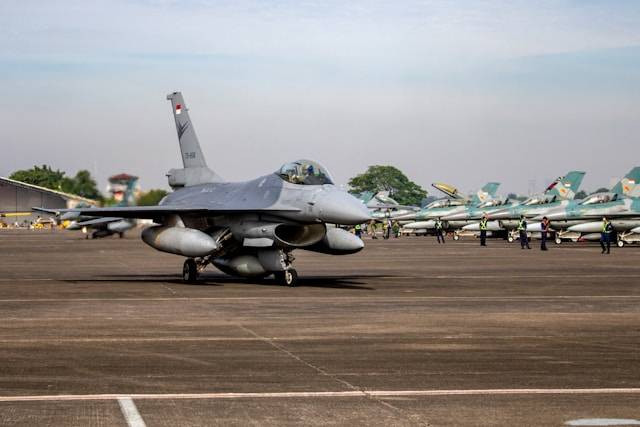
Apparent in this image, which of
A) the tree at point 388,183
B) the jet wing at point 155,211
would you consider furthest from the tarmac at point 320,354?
the tree at point 388,183

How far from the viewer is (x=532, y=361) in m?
11.7

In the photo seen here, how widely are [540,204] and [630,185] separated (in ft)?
21.3

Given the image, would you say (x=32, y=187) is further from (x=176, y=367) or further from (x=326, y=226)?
(x=176, y=367)

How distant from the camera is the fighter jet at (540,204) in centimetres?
6131

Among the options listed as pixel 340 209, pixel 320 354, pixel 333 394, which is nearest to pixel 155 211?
pixel 340 209

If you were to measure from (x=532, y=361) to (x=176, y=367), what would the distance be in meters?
4.01

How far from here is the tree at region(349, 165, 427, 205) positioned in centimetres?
17850

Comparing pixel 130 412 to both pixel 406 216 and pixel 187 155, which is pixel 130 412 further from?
pixel 406 216

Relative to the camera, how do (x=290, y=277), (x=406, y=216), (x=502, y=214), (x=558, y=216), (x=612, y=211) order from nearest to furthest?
(x=290, y=277), (x=612, y=211), (x=558, y=216), (x=502, y=214), (x=406, y=216)

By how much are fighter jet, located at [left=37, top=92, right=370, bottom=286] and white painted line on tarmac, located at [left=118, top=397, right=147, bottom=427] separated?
13.6 meters

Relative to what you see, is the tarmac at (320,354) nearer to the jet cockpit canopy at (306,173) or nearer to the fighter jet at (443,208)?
the jet cockpit canopy at (306,173)

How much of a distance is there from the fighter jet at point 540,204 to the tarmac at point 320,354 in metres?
36.1

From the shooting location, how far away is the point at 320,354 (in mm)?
12422

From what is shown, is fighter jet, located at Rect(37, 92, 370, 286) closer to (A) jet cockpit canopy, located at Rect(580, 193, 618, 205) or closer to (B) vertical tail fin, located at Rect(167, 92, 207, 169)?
(B) vertical tail fin, located at Rect(167, 92, 207, 169)
